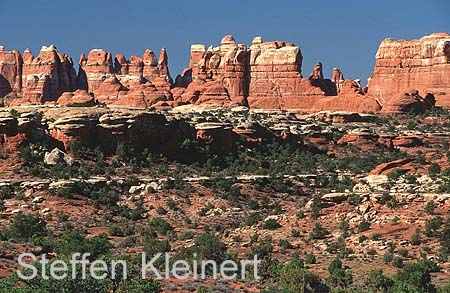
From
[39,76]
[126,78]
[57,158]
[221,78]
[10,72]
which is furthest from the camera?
[10,72]

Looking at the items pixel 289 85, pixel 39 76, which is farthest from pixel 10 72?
pixel 289 85

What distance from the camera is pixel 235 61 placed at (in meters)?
91.8

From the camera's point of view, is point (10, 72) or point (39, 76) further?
point (10, 72)

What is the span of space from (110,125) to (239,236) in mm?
20241

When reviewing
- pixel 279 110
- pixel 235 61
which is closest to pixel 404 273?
pixel 279 110

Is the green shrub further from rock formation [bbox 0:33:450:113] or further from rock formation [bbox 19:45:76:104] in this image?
rock formation [bbox 19:45:76:104]

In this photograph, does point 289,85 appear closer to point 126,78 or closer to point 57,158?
point 126,78

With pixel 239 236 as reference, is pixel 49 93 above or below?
above

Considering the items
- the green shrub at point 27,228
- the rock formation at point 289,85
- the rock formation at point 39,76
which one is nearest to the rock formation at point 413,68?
the rock formation at point 289,85

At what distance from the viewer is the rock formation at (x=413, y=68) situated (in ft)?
284

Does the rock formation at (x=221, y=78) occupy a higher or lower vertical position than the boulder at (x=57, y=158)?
higher

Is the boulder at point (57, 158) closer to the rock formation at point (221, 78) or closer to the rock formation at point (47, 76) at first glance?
the rock formation at point (221, 78)

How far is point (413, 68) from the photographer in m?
89.0

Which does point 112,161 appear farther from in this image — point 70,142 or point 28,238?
point 28,238
